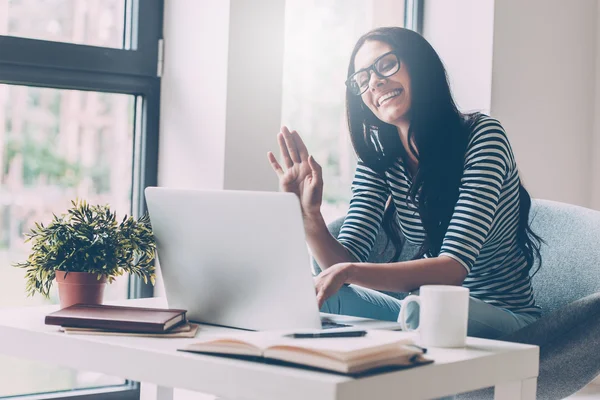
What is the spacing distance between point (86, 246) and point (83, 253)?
0.04ft

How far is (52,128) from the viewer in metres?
2.19

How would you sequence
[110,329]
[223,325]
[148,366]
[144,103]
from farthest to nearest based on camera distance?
1. [144,103]
2. [223,325]
3. [110,329]
4. [148,366]

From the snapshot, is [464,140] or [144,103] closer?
[464,140]

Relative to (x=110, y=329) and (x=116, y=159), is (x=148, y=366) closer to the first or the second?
(x=110, y=329)

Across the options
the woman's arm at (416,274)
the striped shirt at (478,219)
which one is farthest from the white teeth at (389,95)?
the woman's arm at (416,274)

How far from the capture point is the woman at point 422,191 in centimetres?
170

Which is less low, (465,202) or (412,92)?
(412,92)

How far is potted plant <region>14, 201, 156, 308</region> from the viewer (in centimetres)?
145

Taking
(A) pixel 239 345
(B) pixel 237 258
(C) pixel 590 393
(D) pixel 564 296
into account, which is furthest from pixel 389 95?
(C) pixel 590 393

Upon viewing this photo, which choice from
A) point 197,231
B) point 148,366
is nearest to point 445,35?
point 197,231

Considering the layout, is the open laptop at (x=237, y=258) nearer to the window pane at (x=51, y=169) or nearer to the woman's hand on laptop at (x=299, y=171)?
the woman's hand on laptop at (x=299, y=171)

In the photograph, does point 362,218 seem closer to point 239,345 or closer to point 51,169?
point 51,169

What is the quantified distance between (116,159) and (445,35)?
1350 millimetres

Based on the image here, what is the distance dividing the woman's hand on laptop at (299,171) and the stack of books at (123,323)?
1.58ft
